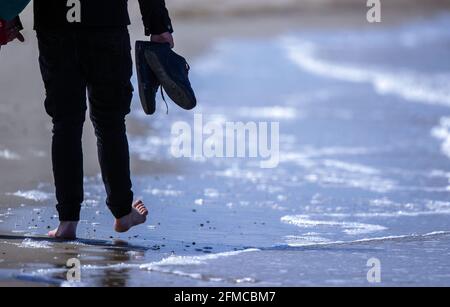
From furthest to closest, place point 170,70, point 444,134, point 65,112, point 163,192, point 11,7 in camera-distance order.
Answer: point 444,134 → point 163,192 → point 170,70 → point 65,112 → point 11,7

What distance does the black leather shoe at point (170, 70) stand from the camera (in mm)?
6324

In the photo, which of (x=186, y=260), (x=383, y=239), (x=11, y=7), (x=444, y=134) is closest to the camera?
(x=186, y=260)

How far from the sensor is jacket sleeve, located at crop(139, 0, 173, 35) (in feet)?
20.7

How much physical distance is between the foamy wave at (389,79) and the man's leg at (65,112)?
9661 millimetres

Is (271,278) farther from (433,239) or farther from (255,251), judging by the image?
(433,239)

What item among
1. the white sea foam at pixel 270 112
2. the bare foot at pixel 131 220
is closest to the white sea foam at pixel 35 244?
the bare foot at pixel 131 220

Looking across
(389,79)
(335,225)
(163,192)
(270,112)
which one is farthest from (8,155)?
(389,79)

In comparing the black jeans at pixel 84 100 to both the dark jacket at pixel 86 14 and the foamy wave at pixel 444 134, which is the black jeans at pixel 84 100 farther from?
the foamy wave at pixel 444 134

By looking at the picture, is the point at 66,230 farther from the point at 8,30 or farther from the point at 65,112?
the point at 8,30

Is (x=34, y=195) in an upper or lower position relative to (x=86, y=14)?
lower

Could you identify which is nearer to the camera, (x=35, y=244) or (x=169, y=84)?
(x=35, y=244)

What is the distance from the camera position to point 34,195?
7.70m

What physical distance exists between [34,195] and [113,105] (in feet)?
5.33
